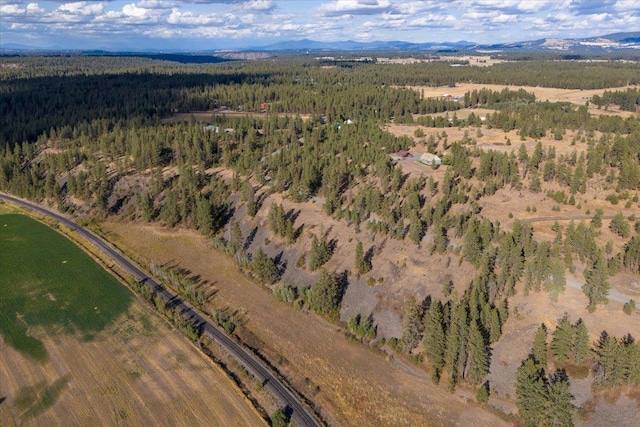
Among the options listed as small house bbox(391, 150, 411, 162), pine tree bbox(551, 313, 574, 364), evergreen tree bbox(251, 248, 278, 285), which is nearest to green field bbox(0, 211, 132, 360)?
evergreen tree bbox(251, 248, 278, 285)

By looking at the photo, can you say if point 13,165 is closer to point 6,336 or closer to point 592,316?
point 6,336

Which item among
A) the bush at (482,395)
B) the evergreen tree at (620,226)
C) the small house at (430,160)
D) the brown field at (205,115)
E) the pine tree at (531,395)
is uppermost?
the brown field at (205,115)

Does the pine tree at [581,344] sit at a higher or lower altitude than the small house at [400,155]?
lower

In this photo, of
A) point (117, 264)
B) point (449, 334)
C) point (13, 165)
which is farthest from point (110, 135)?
point (449, 334)

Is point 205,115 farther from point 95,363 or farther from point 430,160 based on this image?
point 95,363

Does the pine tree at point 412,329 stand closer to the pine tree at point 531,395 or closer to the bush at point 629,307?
the pine tree at point 531,395

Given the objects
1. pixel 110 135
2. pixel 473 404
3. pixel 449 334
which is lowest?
Answer: pixel 473 404

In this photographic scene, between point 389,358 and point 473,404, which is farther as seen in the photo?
point 389,358

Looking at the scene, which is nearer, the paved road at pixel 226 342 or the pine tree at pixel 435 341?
the paved road at pixel 226 342

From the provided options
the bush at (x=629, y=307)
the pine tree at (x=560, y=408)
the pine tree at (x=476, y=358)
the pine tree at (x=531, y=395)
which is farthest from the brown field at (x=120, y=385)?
the bush at (x=629, y=307)
